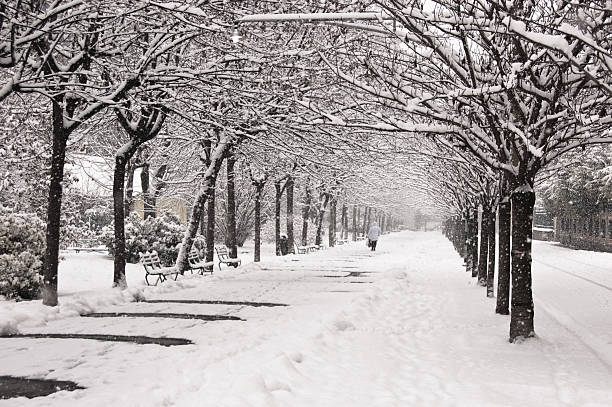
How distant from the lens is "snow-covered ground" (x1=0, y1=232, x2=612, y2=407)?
588 centimetres

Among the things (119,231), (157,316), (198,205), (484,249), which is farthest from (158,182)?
(157,316)

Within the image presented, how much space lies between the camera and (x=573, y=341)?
9.29m

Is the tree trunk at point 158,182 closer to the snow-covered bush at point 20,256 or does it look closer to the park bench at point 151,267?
the park bench at point 151,267

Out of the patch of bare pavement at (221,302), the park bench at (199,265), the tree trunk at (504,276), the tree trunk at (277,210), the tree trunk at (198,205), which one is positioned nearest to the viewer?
the tree trunk at (504,276)

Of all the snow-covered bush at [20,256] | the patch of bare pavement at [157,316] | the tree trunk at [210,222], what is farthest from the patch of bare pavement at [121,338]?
the tree trunk at [210,222]

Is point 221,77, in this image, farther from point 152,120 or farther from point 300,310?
point 300,310

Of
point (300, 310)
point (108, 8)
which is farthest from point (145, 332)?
point (108, 8)

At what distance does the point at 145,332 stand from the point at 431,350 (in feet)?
14.4

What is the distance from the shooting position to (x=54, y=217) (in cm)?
1162

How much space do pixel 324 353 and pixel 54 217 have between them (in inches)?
266

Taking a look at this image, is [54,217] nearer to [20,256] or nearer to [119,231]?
[20,256]

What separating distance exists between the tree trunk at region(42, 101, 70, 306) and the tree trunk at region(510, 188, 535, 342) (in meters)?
8.52

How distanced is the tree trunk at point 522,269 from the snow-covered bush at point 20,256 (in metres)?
→ 10.2

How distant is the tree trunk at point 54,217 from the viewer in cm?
1148
